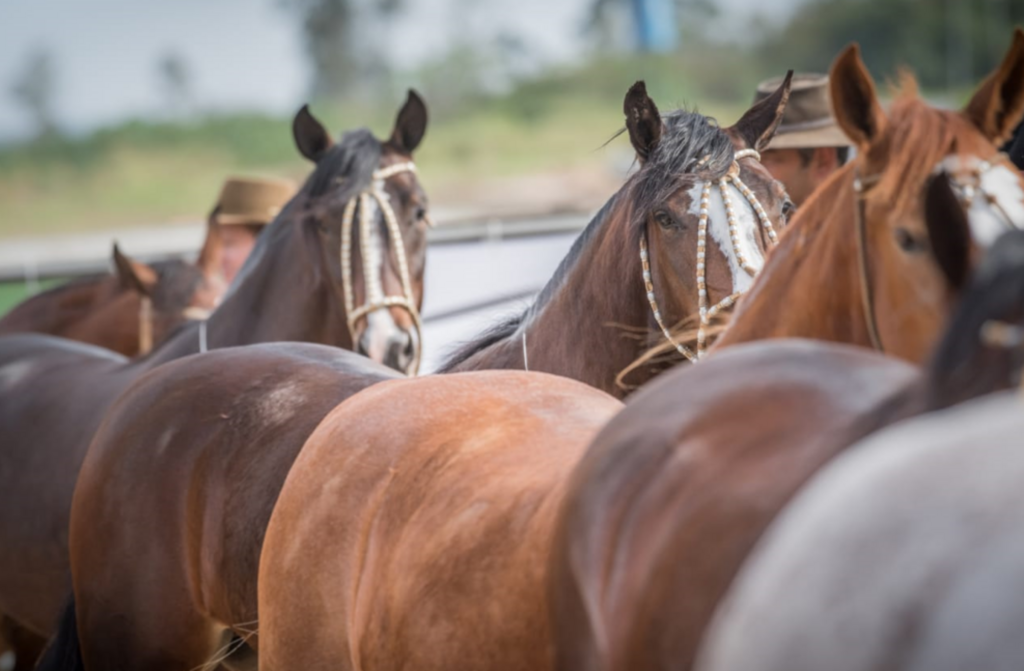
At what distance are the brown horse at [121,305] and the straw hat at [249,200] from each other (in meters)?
0.50

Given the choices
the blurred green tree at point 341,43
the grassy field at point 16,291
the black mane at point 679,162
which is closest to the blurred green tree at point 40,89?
the blurred green tree at point 341,43

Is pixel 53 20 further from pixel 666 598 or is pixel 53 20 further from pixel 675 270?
pixel 666 598

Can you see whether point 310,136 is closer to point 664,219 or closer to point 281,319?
point 281,319

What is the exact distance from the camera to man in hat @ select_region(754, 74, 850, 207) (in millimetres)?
4766

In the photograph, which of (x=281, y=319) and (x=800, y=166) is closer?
(x=281, y=319)

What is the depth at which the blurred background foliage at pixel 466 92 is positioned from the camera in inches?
777

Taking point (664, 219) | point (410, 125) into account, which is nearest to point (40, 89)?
point (410, 125)

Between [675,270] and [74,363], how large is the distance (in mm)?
2571

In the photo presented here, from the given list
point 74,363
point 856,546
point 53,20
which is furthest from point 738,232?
point 53,20

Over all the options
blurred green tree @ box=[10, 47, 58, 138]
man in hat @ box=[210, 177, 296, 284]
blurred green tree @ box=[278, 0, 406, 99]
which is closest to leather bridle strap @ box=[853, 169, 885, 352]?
→ man in hat @ box=[210, 177, 296, 284]

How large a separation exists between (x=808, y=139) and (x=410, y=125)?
1495mm

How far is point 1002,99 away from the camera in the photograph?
1.82 meters

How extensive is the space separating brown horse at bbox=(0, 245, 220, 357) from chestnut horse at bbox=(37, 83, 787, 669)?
250 centimetres

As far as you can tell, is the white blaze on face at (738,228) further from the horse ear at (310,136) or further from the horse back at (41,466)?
the horse back at (41,466)
